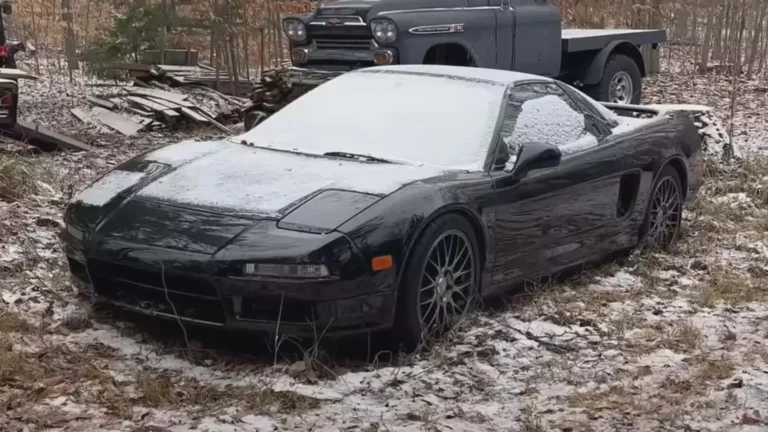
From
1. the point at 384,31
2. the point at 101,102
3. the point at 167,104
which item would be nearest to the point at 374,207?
the point at 384,31

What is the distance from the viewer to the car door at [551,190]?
5355 millimetres

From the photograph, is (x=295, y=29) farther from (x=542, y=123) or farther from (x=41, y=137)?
(x=542, y=123)

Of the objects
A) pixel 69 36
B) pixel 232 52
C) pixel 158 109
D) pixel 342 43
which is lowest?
pixel 158 109

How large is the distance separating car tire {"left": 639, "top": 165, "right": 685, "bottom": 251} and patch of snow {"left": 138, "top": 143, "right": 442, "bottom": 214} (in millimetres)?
2229

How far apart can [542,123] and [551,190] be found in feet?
1.69

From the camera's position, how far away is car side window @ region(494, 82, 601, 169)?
5.59 m

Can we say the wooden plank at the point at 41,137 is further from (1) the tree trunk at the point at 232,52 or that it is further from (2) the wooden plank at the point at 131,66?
(1) the tree trunk at the point at 232,52

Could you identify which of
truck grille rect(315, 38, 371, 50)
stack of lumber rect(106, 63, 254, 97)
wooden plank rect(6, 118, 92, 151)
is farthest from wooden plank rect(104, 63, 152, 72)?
wooden plank rect(6, 118, 92, 151)

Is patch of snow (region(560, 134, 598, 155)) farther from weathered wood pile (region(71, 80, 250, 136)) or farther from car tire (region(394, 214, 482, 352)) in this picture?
weathered wood pile (region(71, 80, 250, 136))

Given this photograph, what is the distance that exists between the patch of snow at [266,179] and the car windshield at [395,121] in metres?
0.22

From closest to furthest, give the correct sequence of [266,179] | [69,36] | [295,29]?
1. [266,179]
2. [295,29]
3. [69,36]

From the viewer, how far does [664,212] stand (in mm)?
6957

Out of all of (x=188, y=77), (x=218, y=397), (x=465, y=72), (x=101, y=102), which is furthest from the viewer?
(x=188, y=77)

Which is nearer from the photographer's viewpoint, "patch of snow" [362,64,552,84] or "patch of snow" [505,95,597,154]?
"patch of snow" [505,95,597,154]
